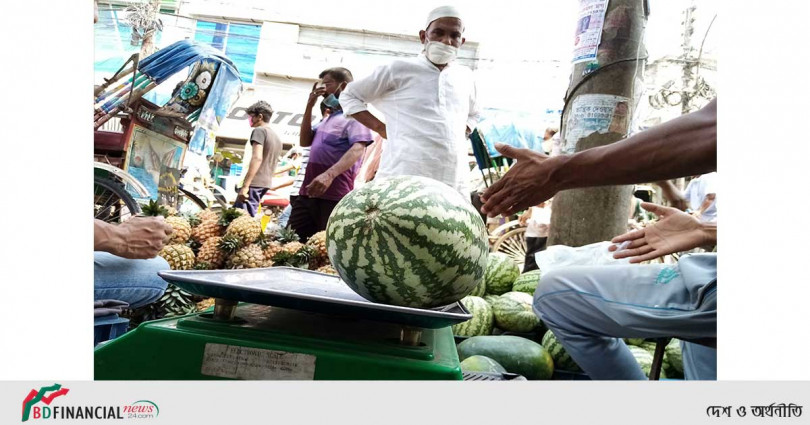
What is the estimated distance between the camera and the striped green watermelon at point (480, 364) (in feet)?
8.45

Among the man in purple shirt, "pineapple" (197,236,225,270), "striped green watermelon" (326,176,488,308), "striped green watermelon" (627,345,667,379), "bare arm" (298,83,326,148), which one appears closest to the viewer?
"striped green watermelon" (326,176,488,308)

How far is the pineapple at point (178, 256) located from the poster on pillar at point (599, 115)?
2.47 metres

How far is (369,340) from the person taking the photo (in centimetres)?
117

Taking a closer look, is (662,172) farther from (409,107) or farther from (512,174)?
(409,107)

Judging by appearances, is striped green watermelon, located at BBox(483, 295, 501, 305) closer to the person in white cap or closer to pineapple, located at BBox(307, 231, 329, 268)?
the person in white cap

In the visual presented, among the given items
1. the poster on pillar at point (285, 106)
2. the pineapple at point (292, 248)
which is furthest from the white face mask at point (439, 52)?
the poster on pillar at point (285, 106)

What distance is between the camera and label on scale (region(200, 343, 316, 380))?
3.40 feet

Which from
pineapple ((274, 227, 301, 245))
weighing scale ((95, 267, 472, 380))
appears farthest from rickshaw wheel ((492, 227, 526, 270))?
weighing scale ((95, 267, 472, 380))

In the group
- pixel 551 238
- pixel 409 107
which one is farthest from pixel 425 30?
pixel 551 238

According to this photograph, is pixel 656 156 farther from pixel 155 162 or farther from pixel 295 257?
pixel 155 162

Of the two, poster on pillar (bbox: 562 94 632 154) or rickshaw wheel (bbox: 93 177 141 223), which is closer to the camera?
poster on pillar (bbox: 562 94 632 154)

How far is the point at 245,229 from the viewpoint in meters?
3.57

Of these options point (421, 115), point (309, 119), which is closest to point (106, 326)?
point (421, 115)
